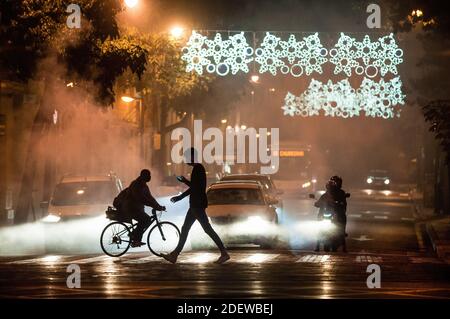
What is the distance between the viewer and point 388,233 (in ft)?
108

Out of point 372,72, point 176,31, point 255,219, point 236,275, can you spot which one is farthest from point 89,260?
point 372,72

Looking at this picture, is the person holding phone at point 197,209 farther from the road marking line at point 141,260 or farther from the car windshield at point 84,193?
the car windshield at point 84,193

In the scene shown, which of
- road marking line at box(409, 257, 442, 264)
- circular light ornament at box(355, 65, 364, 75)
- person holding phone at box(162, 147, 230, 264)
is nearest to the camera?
person holding phone at box(162, 147, 230, 264)

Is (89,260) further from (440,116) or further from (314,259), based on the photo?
(440,116)

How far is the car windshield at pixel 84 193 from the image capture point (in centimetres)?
2638

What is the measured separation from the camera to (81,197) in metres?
26.6

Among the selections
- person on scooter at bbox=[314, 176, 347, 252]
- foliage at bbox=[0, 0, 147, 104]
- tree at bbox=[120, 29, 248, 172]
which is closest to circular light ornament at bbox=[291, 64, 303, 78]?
tree at bbox=[120, 29, 248, 172]

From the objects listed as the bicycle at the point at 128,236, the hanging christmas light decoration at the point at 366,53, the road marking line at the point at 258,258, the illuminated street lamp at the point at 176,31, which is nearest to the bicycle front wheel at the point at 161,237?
the bicycle at the point at 128,236

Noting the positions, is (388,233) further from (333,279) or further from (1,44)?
(333,279)

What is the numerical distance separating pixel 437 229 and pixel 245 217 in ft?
34.6

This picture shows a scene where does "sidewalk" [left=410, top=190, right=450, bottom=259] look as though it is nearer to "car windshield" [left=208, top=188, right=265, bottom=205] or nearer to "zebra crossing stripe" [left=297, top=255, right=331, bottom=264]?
"zebra crossing stripe" [left=297, top=255, right=331, bottom=264]

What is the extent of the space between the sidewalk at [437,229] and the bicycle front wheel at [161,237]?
5893 mm

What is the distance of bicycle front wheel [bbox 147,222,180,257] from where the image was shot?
20109 millimetres
